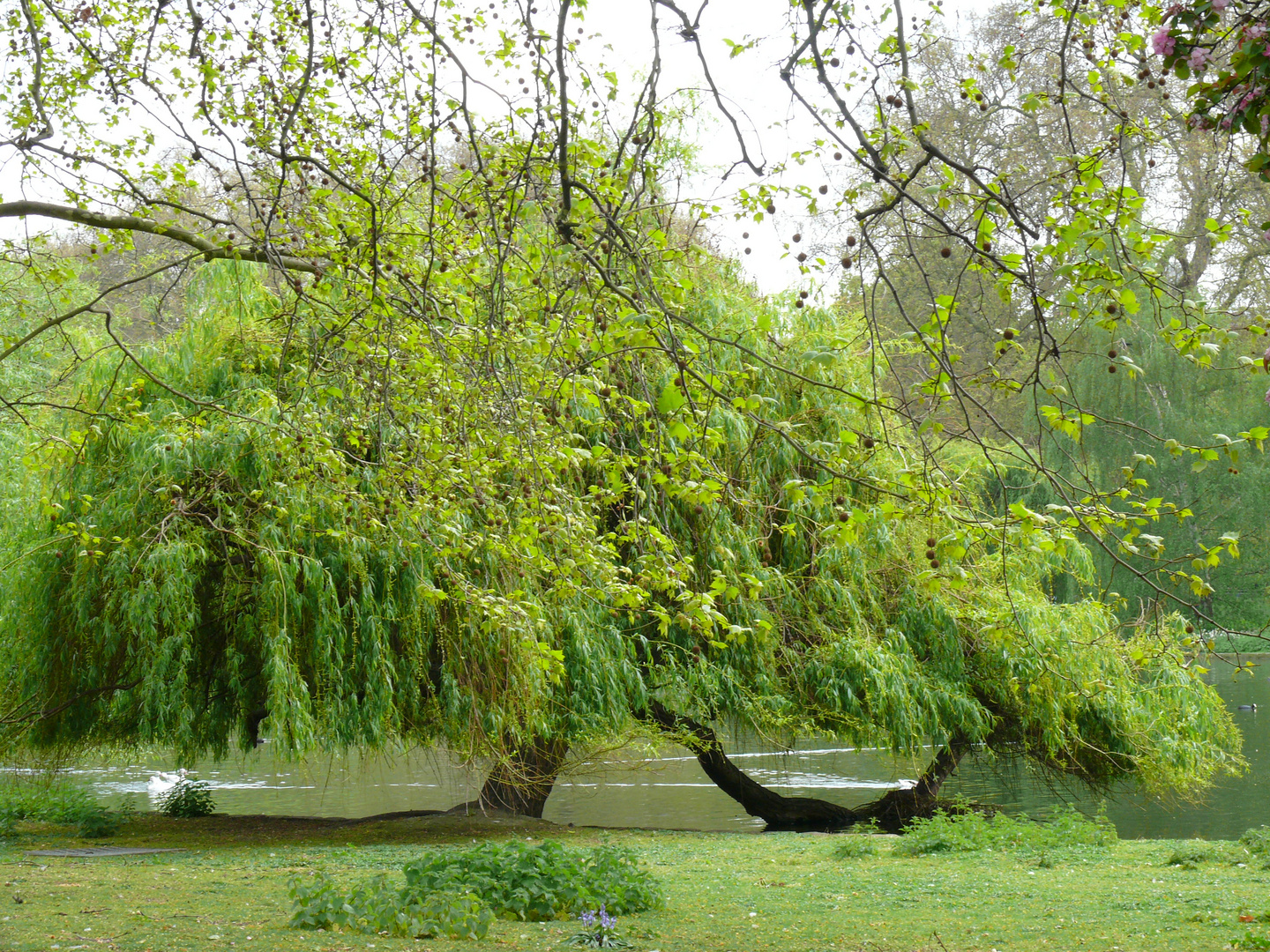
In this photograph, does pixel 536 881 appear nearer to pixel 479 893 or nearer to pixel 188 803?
pixel 479 893

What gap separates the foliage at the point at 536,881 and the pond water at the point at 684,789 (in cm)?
372

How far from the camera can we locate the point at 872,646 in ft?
34.8

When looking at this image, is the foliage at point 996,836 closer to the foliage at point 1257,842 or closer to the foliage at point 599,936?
the foliage at point 1257,842

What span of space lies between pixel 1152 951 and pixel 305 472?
489 centimetres

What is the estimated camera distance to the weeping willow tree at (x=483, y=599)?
6078 mm

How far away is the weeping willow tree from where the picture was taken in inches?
239

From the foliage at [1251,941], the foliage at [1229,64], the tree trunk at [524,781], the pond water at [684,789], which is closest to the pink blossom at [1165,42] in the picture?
the foliage at [1229,64]

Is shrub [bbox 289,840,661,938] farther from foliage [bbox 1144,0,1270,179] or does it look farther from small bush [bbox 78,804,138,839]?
small bush [bbox 78,804,138,839]

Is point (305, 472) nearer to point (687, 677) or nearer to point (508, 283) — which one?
point (508, 283)

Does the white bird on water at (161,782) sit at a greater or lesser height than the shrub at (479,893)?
lesser

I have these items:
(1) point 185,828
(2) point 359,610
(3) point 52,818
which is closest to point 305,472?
(2) point 359,610

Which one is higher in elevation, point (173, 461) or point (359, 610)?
point (173, 461)

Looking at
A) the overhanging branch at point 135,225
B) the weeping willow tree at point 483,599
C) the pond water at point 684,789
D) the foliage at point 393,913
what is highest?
the overhanging branch at point 135,225

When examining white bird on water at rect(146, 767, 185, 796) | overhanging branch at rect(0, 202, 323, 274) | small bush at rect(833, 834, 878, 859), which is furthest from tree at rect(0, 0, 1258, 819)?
white bird on water at rect(146, 767, 185, 796)
